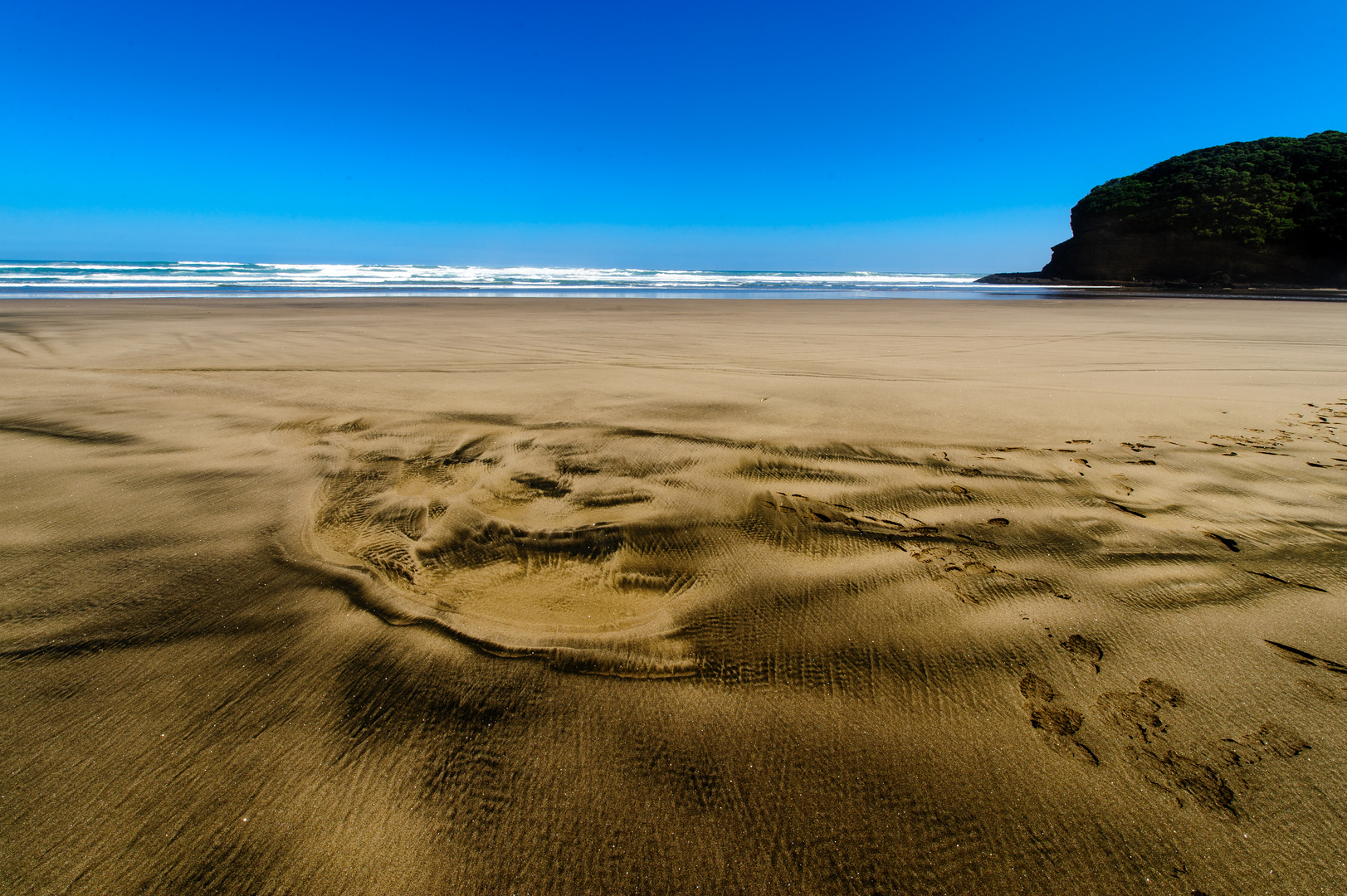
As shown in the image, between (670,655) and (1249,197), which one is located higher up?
(1249,197)

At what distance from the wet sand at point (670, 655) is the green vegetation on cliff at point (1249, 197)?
29.9 metres

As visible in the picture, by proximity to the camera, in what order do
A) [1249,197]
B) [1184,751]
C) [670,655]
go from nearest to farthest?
1. [1184,751]
2. [670,655]
3. [1249,197]

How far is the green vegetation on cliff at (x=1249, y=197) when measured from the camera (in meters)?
21.2

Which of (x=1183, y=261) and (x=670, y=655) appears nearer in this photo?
(x=670, y=655)

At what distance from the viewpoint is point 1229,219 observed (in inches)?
875

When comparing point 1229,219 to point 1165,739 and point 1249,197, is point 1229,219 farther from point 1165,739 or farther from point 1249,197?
point 1165,739

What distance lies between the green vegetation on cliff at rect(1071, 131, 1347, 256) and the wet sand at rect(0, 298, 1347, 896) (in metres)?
29.9

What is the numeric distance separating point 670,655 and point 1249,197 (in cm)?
3491

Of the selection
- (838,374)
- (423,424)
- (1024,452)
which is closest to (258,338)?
(423,424)

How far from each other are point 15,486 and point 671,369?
373 cm

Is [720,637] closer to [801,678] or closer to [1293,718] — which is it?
[801,678]

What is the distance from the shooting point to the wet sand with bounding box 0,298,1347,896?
859 mm

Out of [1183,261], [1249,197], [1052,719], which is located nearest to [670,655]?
[1052,719]

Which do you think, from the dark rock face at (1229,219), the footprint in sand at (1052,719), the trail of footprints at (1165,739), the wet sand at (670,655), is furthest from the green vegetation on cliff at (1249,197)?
the footprint in sand at (1052,719)
